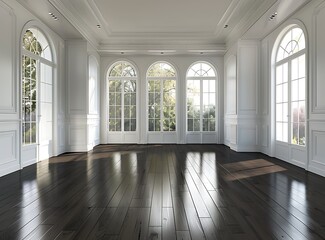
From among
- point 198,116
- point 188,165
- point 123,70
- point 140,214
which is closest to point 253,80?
point 198,116

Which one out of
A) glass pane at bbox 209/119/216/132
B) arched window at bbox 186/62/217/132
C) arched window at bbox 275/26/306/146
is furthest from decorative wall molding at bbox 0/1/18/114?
glass pane at bbox 209/119/216/132

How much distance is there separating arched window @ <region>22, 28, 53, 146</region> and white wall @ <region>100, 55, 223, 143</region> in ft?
9.25

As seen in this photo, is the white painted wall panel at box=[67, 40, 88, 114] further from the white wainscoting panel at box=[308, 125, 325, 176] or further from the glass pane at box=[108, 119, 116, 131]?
the white wainscoting panel at box=[308, 125, 325, 176]

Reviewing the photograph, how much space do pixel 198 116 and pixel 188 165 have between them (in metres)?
4.13

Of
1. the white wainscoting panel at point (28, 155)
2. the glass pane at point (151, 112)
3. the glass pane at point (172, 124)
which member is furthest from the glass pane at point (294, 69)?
the white wainscoting panel at point (28, 155)

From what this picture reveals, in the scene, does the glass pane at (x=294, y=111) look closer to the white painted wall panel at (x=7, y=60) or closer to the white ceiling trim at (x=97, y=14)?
the white ceiling trim at (x=97, y=14)

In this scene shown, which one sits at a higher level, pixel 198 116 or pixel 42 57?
pixel 42 57

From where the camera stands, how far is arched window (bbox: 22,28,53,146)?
5.24 meters

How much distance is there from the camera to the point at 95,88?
329 inches

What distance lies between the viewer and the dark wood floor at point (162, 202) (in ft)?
7.13

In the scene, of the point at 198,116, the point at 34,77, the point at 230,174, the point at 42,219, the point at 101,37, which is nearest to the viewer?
the point at 42,219

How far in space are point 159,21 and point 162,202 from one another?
18.5 feet

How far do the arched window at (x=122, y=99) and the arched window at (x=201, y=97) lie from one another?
2053mm

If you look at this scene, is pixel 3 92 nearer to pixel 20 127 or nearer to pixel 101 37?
pixel 20 127
